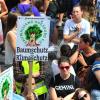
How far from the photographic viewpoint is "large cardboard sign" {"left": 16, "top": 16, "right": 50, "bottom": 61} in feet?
17.4

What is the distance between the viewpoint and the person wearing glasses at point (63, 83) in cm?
612

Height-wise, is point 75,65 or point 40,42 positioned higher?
point 40,42

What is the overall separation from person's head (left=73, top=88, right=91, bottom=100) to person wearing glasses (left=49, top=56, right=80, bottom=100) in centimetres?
15

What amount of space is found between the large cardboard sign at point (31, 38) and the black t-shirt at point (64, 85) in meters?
0.87

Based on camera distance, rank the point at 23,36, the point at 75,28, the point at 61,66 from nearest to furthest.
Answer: the point at 23,36
the point at 61,66
the point at 75,28

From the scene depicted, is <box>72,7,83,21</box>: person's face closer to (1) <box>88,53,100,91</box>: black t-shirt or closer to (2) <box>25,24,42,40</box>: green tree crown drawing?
(1) <box>88,53,100,91</box>: black t-shirt

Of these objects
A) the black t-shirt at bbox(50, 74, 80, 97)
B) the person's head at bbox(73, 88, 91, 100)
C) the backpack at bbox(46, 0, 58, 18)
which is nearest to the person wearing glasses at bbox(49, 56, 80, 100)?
the black t-shirt at bbox(50, 74, 80, 97)

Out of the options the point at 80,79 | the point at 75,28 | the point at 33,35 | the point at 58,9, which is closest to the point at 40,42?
the point at 33,35

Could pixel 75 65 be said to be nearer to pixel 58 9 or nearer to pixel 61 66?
pixel 61 66

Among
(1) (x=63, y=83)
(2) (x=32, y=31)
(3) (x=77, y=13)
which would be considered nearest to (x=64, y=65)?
(1) (x=63, y=83)

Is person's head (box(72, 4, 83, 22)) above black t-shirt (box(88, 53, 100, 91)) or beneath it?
above

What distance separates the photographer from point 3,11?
387 inches

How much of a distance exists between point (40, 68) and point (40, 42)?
757 mm

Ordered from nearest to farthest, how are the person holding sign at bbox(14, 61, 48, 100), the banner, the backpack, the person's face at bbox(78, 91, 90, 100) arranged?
the banner, the person's face at bbox(78, 91, 90, 100), the person holding sign at bbox(14, 61, 48, 100), the backpack
